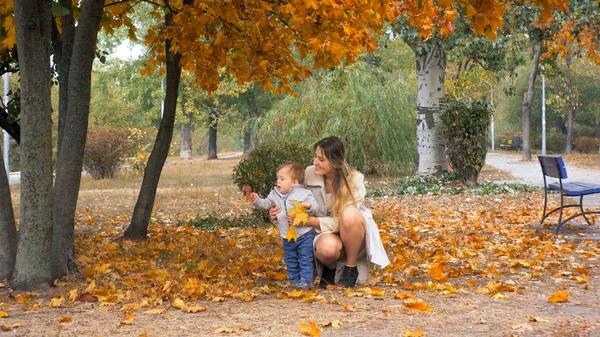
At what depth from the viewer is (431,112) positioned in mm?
19906

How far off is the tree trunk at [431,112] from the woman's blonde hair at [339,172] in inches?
532

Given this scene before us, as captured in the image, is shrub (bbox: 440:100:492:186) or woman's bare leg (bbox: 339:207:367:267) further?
shrub (bbox: 440:100:492:186)

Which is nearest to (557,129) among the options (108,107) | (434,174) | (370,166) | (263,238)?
(108,107)

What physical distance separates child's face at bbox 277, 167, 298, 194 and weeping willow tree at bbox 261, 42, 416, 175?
57.1 ft

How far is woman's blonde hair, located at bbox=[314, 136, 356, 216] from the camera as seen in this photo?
6.61 metres

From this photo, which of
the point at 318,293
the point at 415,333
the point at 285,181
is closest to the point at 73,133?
the point at 285,181

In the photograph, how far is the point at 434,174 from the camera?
19.8 meters

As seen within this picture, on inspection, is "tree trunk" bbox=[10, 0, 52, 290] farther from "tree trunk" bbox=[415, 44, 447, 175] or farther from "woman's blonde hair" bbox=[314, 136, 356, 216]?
"tree trunk" bbox=[415, 44, 447, 175]

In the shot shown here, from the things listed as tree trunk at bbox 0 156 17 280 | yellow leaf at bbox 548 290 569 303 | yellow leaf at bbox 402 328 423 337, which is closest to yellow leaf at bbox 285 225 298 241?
yellow leaf at bbox 402 328 423 337

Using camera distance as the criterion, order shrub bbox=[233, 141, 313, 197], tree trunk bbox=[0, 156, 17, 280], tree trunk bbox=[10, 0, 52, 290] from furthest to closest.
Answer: shrub bbox=[233, 141, 313, 197], tree trunk bbox=[0, 156, 17, 280], tree trunk bbox=[10, 0, 52, 290]

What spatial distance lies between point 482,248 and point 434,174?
1033 cm

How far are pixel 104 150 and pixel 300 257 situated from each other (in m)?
23.4

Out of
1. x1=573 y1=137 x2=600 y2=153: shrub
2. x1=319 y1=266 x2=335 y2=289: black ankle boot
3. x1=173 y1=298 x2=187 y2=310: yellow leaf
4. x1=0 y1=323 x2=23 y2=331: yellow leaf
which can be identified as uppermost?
x1=573 y1=137 x2=600 y2=153: shrub

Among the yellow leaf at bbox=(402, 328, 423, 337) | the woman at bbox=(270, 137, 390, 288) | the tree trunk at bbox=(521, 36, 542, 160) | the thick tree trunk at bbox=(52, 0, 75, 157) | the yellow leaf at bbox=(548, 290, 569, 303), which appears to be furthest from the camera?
the tree trunk at bbox=(521, 36, 542, 160)
